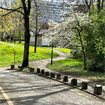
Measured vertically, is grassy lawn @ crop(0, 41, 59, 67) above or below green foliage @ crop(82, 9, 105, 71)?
below

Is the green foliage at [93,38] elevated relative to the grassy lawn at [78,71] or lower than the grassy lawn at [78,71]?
elevated

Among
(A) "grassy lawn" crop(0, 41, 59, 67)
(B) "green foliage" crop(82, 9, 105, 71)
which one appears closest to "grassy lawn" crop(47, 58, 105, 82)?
(B) "green foliage" crop(82, 9, 105, 71)

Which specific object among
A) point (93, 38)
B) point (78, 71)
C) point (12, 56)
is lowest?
point (78, 71)

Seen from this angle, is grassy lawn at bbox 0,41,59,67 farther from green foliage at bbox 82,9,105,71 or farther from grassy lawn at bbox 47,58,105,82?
green foliage at bbox 82,9,105,71

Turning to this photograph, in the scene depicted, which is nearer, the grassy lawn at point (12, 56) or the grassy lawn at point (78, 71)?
the grassy lawn at point (78, 71)

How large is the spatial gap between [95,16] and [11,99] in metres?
15.8

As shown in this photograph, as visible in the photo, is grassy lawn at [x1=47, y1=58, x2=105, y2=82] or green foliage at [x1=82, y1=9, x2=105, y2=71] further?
green foliage at [x1=82, y1=9, x2=105, y2=71]

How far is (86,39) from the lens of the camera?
20875 millimetres

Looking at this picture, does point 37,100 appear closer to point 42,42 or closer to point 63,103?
point 63,103

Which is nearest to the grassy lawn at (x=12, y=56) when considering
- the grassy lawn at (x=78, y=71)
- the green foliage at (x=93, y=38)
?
the grassy lawn at (x=78, y=71)

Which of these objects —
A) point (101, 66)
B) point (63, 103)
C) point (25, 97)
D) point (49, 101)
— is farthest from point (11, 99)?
point (101, 66)

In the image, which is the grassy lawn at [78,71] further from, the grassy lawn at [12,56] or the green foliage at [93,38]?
the grassy lawn at [12,56]

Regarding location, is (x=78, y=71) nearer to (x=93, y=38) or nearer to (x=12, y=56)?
(x=93, y=38)

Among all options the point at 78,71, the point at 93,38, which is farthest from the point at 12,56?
the point at 93,38
